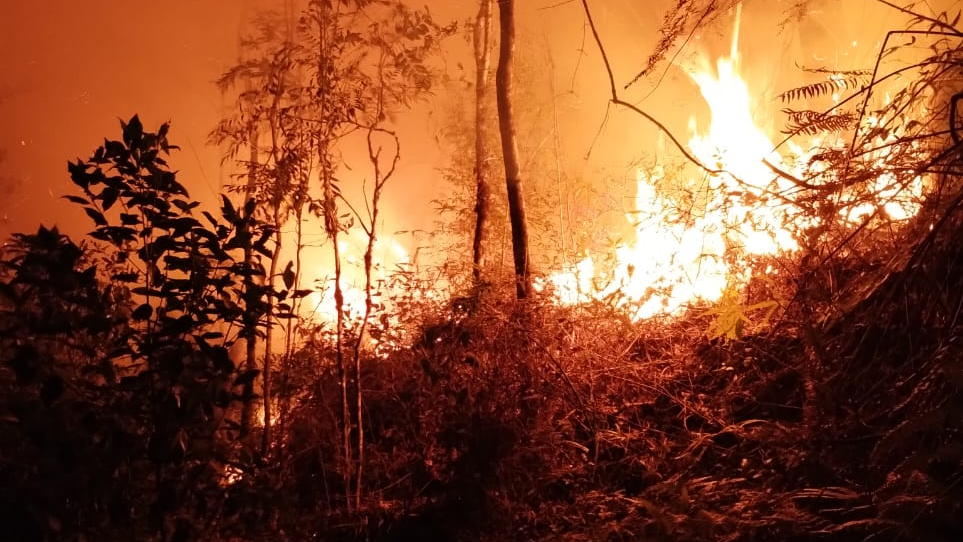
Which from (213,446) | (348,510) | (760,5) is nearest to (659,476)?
(348,510)

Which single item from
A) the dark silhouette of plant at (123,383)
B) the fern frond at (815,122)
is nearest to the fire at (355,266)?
the dark silhouette of plant at (123,383)

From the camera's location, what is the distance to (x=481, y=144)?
8.12 metres

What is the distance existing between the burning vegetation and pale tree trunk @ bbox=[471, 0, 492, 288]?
0.06 m

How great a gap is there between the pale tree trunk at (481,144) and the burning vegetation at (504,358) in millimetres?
61

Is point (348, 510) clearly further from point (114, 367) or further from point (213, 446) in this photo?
point (114, 367)

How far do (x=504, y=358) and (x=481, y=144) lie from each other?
3.92 metres

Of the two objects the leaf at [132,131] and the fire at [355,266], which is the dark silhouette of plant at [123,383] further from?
the fire at [355,266]

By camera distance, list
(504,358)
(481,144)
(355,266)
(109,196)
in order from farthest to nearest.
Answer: (355,266) → (481,144) → (504,358) → (109,196)

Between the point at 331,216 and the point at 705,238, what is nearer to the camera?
the point at 331,216

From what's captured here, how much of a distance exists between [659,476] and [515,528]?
110 cm

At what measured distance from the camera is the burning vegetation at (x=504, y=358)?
107 inches

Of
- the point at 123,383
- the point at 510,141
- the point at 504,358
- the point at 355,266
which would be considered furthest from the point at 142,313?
the point at 355,266

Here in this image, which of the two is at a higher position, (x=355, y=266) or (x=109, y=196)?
(x=355, y=266)

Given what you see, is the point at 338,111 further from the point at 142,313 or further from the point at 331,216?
the point at 142,313
